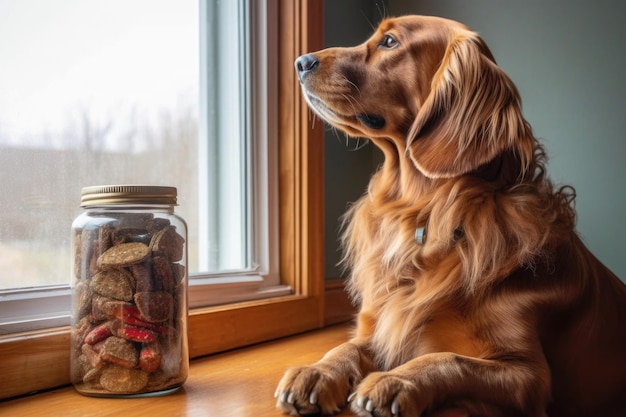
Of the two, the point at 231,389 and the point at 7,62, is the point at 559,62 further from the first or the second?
the point at 7,62

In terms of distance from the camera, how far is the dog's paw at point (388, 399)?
0.95 metres

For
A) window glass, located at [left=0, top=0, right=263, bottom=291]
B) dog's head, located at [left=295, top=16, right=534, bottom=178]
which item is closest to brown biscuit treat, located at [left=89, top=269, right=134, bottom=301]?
window glass, located at [left=0, top=0, right=263, bottom=291]

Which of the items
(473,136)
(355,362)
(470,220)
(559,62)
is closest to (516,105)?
(473,136)

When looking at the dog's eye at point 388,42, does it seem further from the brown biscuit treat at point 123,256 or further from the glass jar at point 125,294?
the brown biscuit treat at point 123,256

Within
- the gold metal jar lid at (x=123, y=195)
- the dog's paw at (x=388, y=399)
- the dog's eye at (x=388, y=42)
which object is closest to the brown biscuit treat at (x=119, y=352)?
the gold metal jar lid at (x=123, y=195)

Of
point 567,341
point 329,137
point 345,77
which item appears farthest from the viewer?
point 329,137

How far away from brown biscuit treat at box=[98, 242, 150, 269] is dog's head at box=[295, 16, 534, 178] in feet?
1.65

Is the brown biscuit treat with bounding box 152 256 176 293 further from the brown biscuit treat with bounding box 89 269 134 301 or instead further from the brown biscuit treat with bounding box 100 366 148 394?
the brown biscuit treat with bounding box 100 366 148 394

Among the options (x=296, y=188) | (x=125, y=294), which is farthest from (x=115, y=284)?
(x=296, y=188)

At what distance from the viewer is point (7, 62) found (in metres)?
1.25

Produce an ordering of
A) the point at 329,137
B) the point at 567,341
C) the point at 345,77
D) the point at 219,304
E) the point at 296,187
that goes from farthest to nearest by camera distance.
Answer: the point at 329,137 → the point at 296,187 → the point at 219,304 → the point at 345,77 → the point at 567,341

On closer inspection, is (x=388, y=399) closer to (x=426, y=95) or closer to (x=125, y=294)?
(x=125, y=294)

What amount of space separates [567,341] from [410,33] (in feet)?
2.26

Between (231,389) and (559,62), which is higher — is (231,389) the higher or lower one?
the lower one
